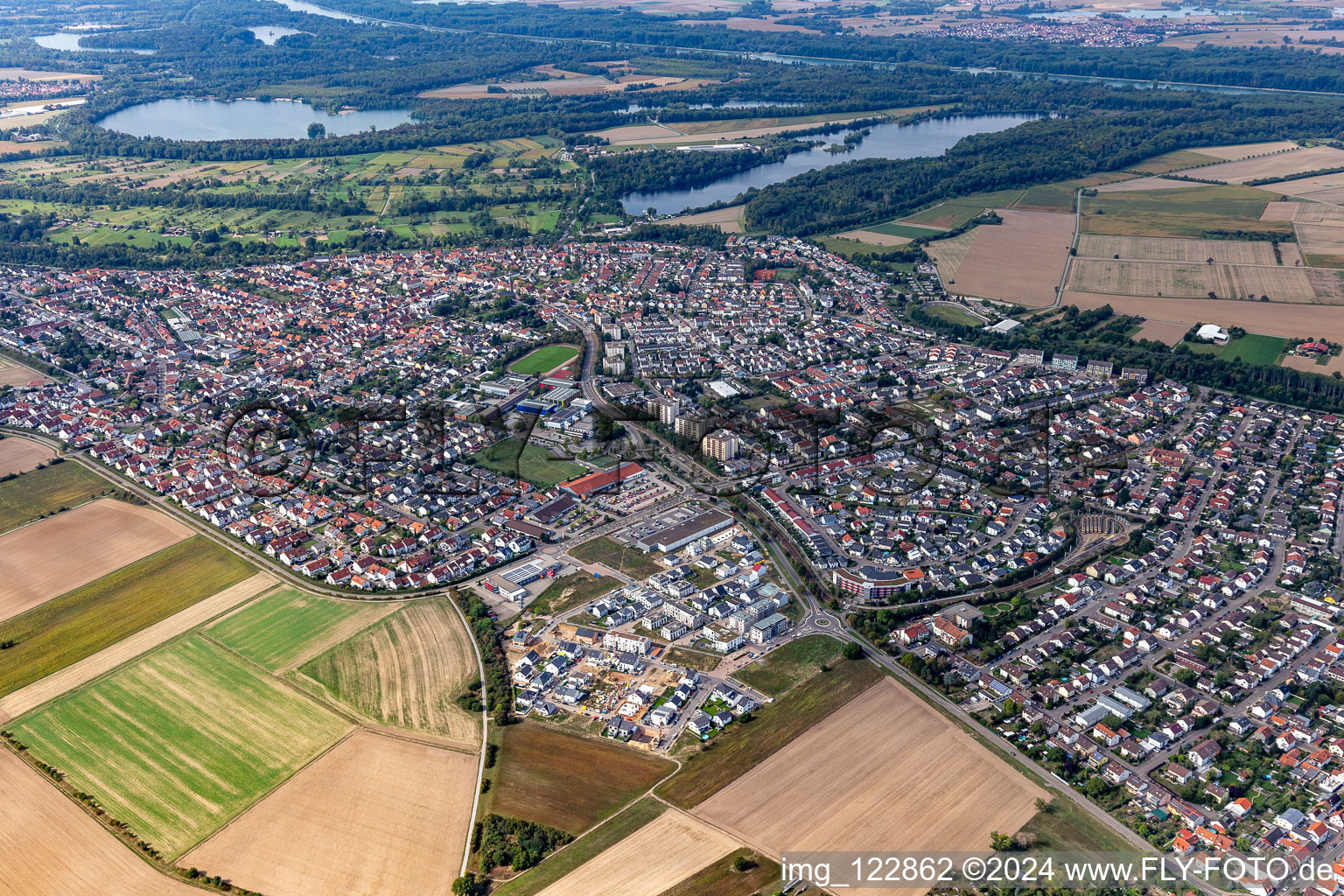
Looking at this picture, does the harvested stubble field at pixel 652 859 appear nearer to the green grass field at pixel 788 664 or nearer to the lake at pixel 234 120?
the green grass field at pixel 788 664

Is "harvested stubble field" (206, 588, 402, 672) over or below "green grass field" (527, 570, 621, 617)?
below

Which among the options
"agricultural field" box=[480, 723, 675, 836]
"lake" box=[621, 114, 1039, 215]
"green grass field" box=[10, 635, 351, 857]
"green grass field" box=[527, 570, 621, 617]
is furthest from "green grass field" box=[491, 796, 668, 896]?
"lake" box=[621, 114, 1039, 215]

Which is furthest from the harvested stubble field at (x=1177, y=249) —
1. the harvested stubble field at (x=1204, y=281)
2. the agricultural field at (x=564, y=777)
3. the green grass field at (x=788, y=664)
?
the agricultural field at (x=564, y=777)

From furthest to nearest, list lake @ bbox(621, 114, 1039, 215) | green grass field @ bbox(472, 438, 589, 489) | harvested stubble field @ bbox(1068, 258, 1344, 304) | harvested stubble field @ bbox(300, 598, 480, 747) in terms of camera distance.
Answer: lake @ bbox(621, 114, 1039, 215) < harvested stubble field @ bbox(1068, 258, 1344, 304) < green grass field @ bbox(472, 438, 589, 489) < harvested stubble field @ bbox(300, 598, 480, 747)

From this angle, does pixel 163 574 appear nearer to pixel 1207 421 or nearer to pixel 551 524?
pixel 551 524

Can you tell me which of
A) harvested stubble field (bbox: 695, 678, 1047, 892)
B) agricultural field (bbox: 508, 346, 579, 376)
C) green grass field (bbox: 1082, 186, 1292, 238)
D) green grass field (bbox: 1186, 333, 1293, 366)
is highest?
green grass field (bbox: 1082, 186, 1292, 238)

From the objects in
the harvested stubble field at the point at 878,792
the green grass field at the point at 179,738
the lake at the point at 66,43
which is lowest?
the green grass field at the point at 179,738

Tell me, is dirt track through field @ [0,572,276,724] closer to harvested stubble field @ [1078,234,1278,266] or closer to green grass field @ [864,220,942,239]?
green grass field @ [864,220,942,239]
